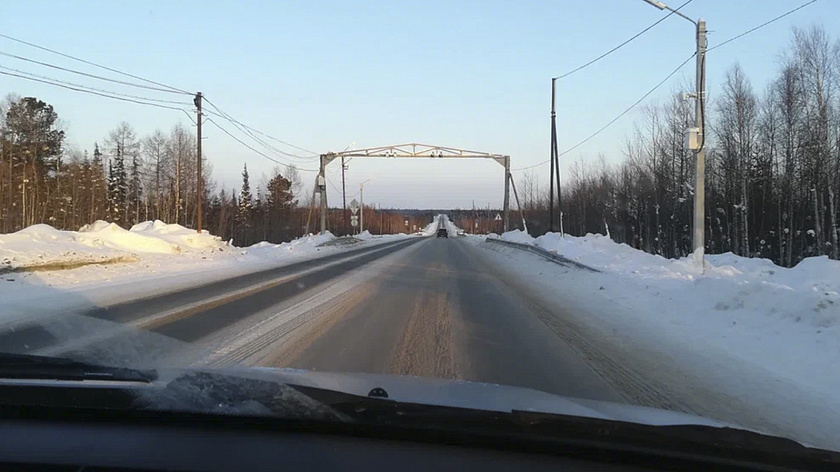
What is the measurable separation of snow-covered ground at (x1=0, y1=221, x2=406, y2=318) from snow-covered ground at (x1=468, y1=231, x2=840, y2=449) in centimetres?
984

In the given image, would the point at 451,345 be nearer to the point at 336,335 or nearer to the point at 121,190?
the point at 336,335

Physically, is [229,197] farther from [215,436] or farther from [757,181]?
[215,436]

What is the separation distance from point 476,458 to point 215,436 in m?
1.20

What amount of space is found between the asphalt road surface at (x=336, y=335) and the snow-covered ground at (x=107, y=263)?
186cm

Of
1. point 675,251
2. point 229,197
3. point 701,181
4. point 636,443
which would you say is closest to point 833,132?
point 675,251

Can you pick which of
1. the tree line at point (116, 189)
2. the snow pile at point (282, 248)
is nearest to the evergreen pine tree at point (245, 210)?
the tree line at point (116, 189)

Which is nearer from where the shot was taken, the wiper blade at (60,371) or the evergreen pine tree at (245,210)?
the wiper blade at (60,371)

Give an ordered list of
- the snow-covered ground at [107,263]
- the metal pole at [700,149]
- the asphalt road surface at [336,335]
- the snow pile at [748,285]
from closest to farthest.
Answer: the asphalt road surface at [336,335] < the snow pile at [748,285] < the snow-covered ground at [107,263] < the metal pole at [700,149]

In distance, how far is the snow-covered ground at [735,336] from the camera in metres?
5.73

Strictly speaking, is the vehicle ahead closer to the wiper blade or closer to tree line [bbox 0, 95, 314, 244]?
the wiper blade

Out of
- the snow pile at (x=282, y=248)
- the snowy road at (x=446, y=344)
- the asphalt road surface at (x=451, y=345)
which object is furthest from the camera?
the snow pile at (x=282, y=248)

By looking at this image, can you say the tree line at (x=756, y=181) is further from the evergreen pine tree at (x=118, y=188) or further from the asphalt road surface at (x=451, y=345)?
the evergreen pine tree at (x=118, y=188)

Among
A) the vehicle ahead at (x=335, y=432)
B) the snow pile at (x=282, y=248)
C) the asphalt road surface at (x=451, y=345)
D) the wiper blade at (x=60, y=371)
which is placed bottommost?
the asphalt road surface at (x=451, y=345)

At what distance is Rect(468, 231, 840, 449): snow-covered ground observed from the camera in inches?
225
